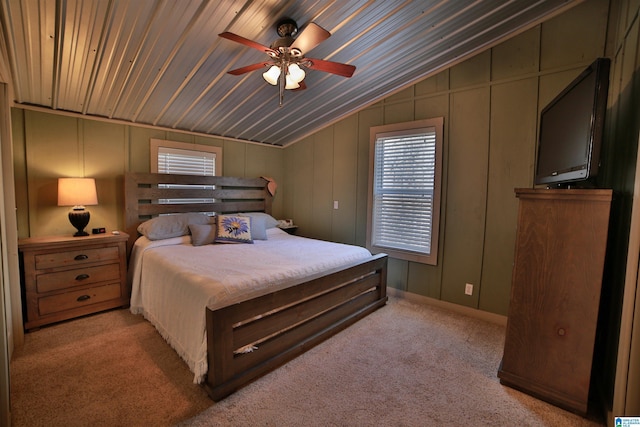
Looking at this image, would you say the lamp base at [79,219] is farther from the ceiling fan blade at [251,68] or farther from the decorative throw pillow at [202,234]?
the ceiling fan blade at [251,68]

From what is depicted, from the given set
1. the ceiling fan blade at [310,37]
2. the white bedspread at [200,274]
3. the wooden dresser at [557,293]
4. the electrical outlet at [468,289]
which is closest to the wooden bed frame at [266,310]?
the white bedspread at [200,274]

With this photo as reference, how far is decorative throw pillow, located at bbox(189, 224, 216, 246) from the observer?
3271 millimetres

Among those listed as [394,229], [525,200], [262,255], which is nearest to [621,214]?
[525,200]

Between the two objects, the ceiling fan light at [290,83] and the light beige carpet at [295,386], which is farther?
the ceiling fan light at [290,83]

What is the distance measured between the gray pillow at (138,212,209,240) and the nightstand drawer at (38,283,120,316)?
0.62 meters

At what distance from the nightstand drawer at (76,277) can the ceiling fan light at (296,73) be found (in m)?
2.60

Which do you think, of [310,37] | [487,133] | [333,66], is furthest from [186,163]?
[487,133]

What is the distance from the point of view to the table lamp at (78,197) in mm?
2816

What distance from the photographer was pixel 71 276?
276 centimetres

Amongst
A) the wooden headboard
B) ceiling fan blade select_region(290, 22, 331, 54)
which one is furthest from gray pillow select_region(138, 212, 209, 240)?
ceiling fan blade select_region(290, 22, 331, 54)

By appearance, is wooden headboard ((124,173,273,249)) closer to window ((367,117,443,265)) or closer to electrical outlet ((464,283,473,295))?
window ((367,117,443,265))

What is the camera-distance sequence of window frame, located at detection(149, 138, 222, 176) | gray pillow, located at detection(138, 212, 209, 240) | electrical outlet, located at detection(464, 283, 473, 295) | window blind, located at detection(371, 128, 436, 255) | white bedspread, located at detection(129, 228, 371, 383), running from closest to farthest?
white bedspread, located at detection(129, 228, 371, 383), electrical outlet, located at detection(464, 283, 473, 295), gray pillow, located at detection(138, 212, 209, 240), window blind, located at detection(371, 128, 436, 255), window frame, located at detection(149, 138, 222, 176)

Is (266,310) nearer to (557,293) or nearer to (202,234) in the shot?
(202,234)

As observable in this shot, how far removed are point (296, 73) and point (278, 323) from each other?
1879 mm
